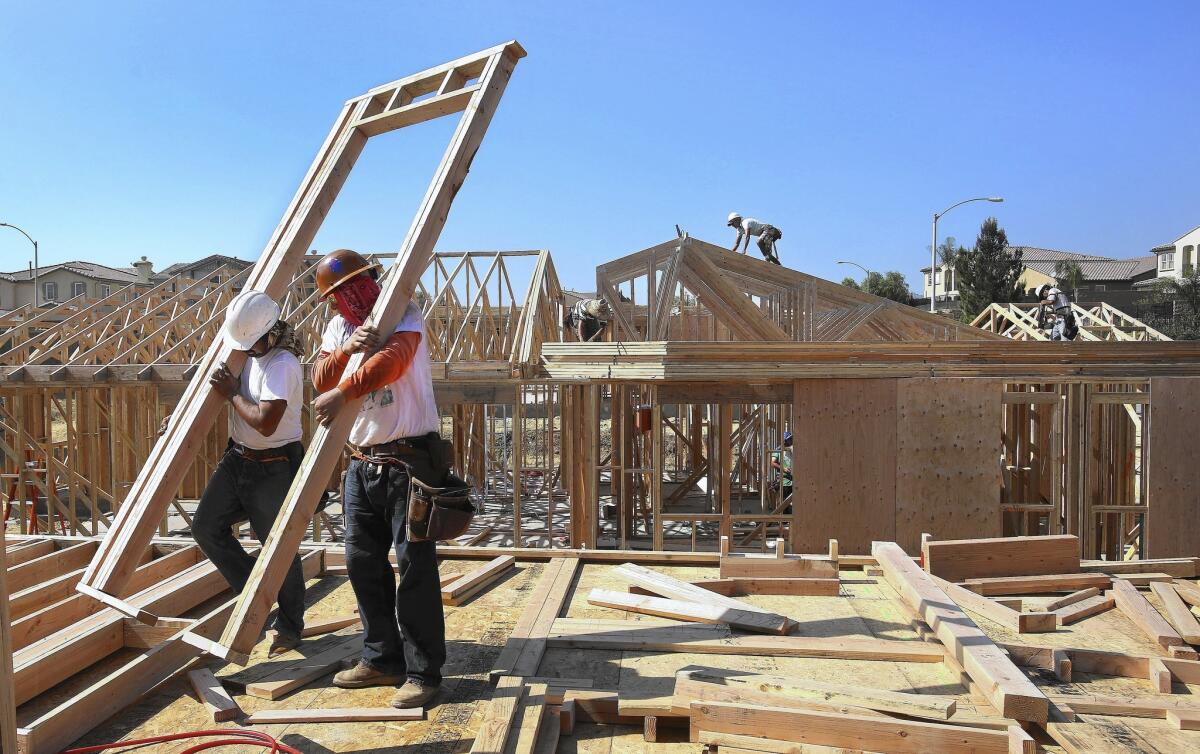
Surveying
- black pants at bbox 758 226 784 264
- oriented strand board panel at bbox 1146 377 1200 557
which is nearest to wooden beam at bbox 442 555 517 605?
oriented strand board panel at bbox 1146 377 1200 557

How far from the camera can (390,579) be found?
12.1ft

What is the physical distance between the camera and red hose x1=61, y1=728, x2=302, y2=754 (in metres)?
2.92

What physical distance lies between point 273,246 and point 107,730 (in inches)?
97.4

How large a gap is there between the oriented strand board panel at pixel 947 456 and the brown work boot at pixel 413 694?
26.5ft

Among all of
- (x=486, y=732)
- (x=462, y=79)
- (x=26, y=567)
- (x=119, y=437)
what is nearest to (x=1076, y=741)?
(x=486, y=732)

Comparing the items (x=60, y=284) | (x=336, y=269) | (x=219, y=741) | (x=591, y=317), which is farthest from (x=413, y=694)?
(x=60, y=284)

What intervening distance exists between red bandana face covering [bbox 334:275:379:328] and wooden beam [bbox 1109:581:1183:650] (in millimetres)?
4866

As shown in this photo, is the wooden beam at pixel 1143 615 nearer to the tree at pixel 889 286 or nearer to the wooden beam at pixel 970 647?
the wooden beam at pixel 970 647

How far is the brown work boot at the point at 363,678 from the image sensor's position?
350cm

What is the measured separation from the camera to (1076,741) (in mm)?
3113

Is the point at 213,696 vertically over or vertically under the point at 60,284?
under

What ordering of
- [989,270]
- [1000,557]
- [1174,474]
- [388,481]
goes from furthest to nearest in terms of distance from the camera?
[989,270], [1174,474], [1000,557], [388,481]

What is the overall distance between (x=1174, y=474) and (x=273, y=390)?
426 inches

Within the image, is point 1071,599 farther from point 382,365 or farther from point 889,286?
point 889,286
